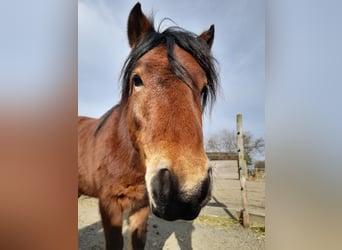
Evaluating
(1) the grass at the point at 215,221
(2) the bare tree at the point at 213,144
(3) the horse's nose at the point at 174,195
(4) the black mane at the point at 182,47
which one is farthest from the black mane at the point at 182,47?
(1) the grass at the point at 215,221

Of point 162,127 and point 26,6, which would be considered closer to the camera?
point 162,127

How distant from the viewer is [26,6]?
1.16 m

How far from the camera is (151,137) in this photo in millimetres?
942

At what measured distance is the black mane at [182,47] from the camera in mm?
1028

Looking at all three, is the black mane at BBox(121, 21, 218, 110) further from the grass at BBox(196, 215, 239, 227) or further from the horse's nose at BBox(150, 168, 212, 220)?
the grass at BBox(196, 215, 239, 227)

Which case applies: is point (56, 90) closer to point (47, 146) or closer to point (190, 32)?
point (47, 146)

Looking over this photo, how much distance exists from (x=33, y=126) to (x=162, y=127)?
0.61 m

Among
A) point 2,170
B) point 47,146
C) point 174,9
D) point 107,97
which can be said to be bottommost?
point 2,170

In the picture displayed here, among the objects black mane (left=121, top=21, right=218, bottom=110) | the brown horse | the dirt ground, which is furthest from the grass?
black mane (left=121, top=21, right=218, bottom=110)

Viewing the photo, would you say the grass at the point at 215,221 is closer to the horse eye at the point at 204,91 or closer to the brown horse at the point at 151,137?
the brown horse at the point at 151,137

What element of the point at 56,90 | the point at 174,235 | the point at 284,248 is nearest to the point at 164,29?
the point at 56,90

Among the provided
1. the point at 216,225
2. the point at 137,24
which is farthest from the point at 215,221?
the point at 137,24

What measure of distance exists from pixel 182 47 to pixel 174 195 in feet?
1.86

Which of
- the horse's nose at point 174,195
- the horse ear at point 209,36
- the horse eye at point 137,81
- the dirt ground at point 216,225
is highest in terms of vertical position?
the horse ear at point 209,36
